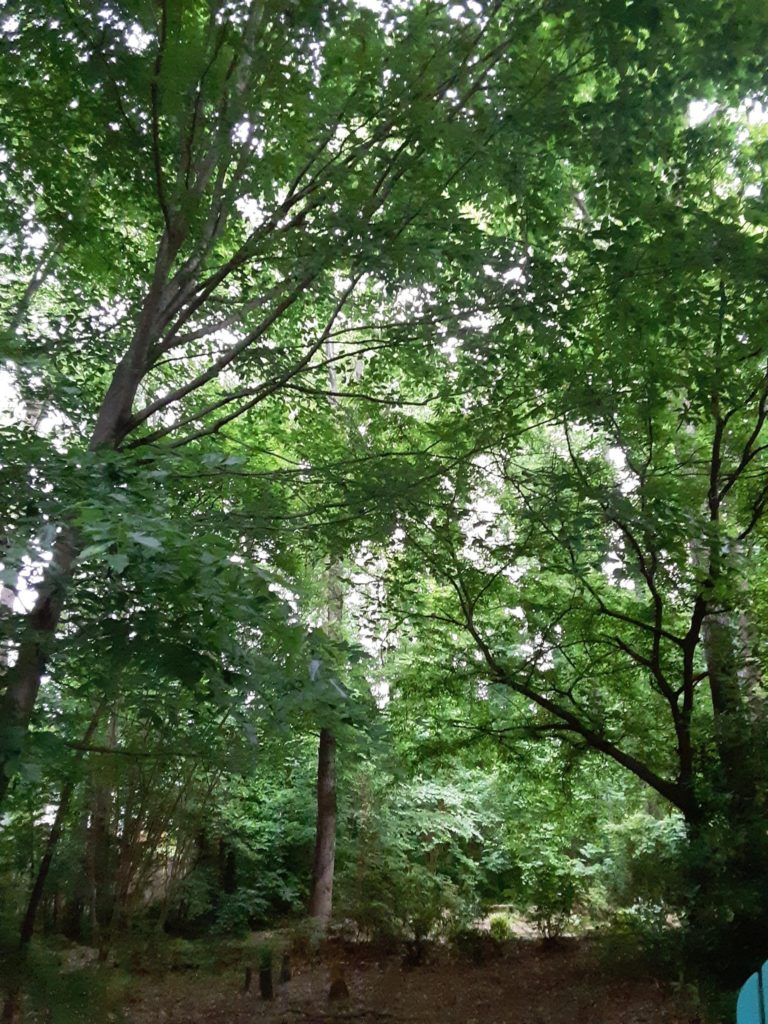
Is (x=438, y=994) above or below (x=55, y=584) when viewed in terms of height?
below

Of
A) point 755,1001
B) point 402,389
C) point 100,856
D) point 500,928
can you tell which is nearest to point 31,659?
point 755,1001

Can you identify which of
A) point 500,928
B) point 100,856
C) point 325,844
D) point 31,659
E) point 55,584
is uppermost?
point 55,584

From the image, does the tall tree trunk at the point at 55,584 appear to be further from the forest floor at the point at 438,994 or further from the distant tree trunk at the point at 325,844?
the distant tree trunk at the point at 325,844

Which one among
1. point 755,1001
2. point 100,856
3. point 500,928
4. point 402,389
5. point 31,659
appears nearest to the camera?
point 755,1001

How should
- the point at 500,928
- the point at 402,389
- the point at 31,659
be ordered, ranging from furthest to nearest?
the point at 500,928 → the point at 402,389 → the point at 31,659

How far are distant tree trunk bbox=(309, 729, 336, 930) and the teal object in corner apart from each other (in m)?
6.71

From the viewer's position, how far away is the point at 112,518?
7.07 ft

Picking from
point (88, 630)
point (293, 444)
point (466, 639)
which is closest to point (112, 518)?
point (88, 630)

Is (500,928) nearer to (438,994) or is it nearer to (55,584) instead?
(438,994)

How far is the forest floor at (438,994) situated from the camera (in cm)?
532

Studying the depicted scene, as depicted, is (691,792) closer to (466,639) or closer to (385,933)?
(466,639)

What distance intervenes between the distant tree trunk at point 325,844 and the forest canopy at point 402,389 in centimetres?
186

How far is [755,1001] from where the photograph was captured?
1.57 meters

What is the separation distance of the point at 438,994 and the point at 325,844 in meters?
2.38
